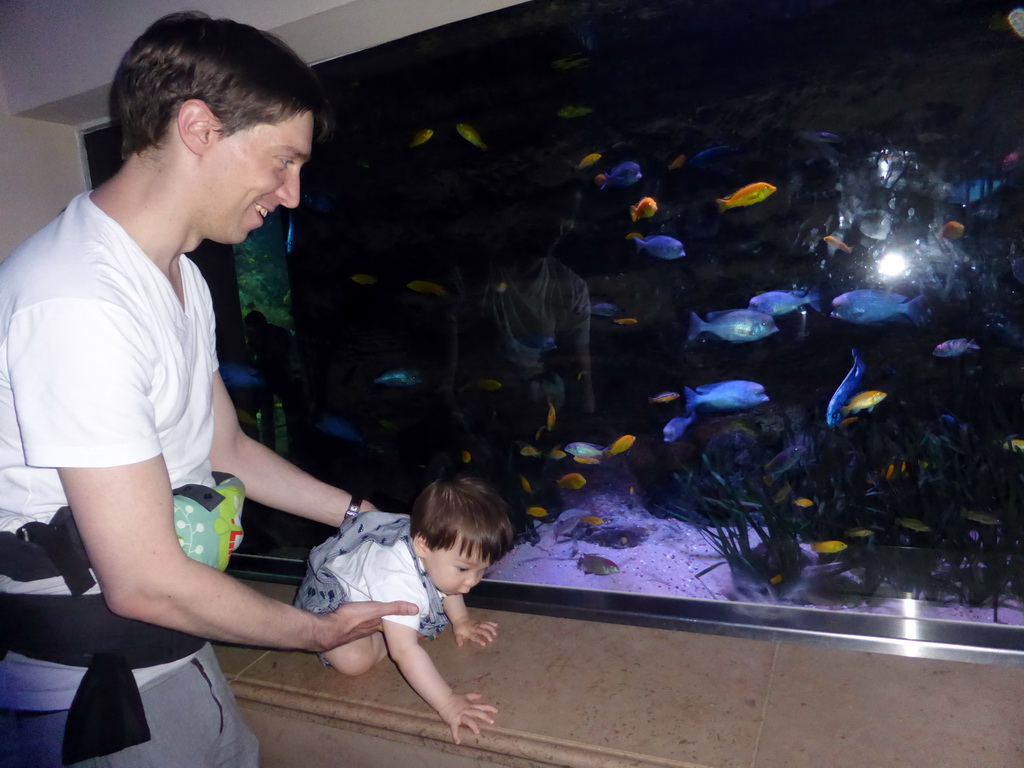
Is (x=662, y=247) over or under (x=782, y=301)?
over

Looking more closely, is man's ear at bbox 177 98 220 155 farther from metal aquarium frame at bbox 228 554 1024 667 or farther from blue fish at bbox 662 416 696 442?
blue fish at bbox 662 416 696 442

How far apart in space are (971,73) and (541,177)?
220cm

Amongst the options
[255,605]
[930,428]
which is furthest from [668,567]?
[255,605]

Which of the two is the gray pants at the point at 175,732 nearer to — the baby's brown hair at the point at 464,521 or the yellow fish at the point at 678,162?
the baby's brown hair at the point at 464,521

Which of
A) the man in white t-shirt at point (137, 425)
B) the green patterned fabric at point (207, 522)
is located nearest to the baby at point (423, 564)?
the man in white t-shirt at point (137, 425)

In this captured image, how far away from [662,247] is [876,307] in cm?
119

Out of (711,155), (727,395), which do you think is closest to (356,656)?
(727,395)

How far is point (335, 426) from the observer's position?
172 inches

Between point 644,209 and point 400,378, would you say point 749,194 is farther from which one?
point 400,378

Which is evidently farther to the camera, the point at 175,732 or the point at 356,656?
the point at 356,656

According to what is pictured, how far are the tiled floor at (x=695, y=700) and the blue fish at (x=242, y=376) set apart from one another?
2.33 metres

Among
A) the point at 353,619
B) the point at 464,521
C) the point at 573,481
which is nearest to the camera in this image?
the point at 353,619

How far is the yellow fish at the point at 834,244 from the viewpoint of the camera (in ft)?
10.6

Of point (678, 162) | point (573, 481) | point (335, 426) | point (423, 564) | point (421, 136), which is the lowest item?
point (573, 481)
